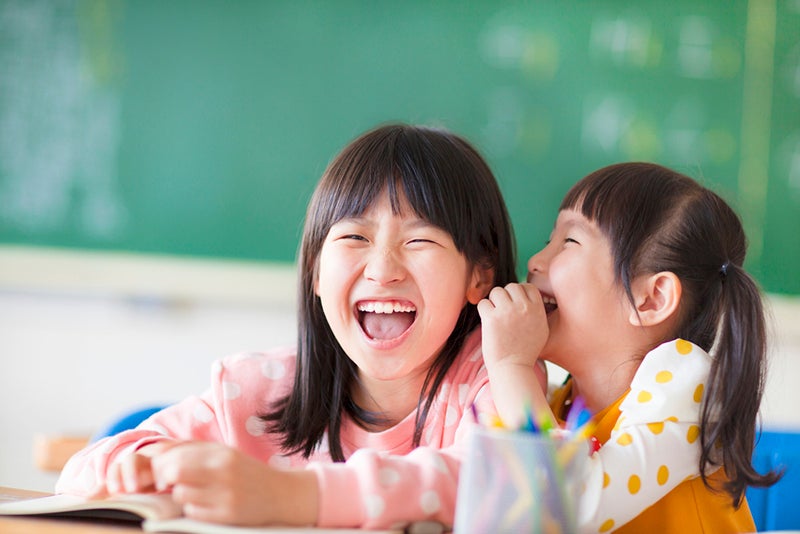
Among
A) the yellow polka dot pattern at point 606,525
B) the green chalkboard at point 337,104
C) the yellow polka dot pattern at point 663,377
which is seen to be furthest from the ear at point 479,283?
the green chalkboard at point 337,104

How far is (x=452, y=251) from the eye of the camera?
4.21ft

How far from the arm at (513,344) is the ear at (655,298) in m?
0.16

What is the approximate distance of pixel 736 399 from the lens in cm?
113

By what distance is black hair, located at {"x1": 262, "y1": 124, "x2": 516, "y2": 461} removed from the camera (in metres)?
1.29

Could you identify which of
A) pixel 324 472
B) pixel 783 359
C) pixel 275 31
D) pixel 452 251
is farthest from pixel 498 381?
pixel 275 31

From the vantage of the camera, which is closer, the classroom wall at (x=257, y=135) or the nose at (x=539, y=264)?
the nose at (x=539, y=264)

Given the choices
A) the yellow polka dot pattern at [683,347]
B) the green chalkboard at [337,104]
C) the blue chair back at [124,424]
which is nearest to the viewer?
the yellow polka dot pattern at [683,347]

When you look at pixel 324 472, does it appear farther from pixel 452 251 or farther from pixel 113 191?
pixel 113 191

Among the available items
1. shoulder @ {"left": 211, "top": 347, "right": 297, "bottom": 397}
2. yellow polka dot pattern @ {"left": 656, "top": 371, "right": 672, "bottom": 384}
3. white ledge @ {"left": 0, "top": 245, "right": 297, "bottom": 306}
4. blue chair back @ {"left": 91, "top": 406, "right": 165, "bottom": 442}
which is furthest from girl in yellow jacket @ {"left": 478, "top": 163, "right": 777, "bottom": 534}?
white ledge @ {"left": 0, "top": 245, "right": 297, "bottom": 306}

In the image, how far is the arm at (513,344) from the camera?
3.61 feet

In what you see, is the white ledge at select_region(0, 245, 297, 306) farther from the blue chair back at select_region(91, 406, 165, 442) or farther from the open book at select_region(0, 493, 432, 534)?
the open book at select_region(0, 493, 432, 534)

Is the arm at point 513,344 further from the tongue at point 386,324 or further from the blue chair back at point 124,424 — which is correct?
the blue chair back at point 124,424

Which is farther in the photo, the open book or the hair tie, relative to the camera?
the hair tie

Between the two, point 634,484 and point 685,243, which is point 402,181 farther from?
point 634,484
